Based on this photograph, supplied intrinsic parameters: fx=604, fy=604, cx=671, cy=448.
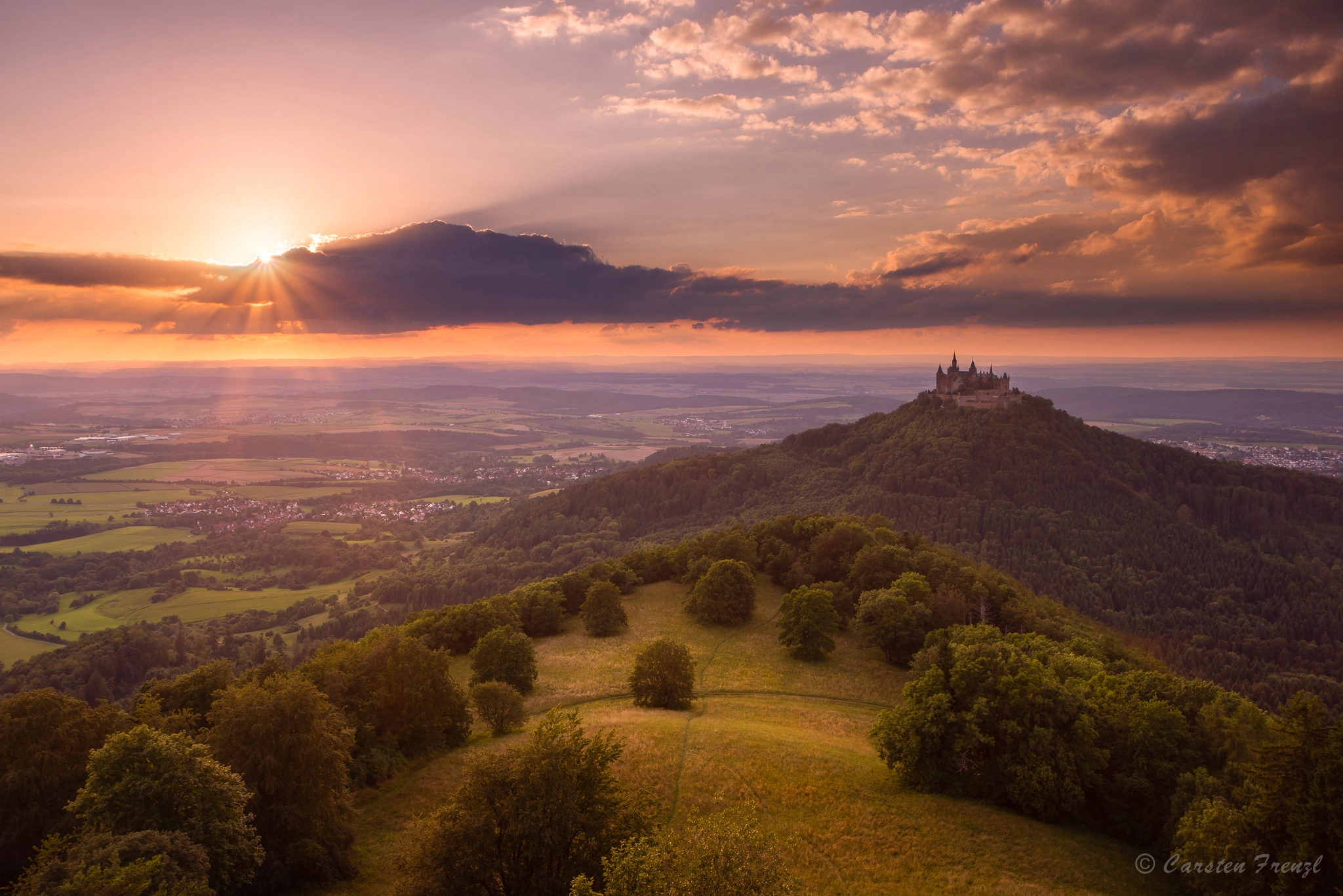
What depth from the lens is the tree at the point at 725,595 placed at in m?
74.7

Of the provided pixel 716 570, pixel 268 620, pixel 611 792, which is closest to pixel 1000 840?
pixel 611 792

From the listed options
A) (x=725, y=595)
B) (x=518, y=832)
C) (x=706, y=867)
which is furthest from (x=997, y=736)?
(x=725, y=595)

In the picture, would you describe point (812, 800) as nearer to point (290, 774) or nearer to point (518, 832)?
point (518, 832)

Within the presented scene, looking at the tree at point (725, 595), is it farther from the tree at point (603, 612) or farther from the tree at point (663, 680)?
the tree at point (663, 680)

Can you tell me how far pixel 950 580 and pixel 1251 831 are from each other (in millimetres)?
49032

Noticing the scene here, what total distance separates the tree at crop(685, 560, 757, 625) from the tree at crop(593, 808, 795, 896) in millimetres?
55667

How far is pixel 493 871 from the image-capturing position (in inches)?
908

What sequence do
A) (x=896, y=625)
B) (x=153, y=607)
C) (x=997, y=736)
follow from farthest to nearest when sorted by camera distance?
(x=153, y=607)
(x=896, y=625)
(x=997, y=736)

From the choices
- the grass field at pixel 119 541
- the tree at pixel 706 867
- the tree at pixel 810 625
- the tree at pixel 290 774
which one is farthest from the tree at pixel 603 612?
the grass field at pixel 119 541

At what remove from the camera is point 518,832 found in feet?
73.2

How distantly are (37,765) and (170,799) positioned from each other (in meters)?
9.55

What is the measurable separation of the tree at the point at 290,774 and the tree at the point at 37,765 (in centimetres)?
565

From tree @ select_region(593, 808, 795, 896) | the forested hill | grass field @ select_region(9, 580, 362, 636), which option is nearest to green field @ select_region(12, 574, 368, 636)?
grass field @ select_region(9, 580, 362, 636)

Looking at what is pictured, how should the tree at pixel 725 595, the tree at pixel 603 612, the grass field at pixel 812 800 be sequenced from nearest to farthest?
the grass field at pixel 812 800 → the tree at pixel 603 612 → the tree at pixel 725 595
